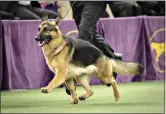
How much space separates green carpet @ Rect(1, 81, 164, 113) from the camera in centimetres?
532

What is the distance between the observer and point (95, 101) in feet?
20.4

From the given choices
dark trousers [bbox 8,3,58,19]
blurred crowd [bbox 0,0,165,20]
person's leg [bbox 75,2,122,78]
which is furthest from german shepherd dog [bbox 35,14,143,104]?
dark trousers [bbox 8,3,58,19]

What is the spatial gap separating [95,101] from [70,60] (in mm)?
1804

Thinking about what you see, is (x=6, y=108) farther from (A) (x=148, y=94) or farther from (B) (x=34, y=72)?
(B) (x=34, y=72)

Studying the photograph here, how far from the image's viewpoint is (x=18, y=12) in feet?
27.7

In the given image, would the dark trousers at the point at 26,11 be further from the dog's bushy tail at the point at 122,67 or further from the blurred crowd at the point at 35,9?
the dog's bushy tail at the point at 122,67

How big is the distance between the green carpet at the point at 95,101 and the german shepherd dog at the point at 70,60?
0.51 metres

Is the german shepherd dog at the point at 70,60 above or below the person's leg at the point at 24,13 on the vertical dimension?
above

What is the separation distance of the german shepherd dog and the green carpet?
20.0 inches

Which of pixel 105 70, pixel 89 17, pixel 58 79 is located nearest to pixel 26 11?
pixel 89 17

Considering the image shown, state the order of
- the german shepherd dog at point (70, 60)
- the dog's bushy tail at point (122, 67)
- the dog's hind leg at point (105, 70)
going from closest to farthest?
the german shepherd dog at point (70, 60) → the dog's hind leg at point (105, 70) → the dog's bushy tail at point (122, 67)

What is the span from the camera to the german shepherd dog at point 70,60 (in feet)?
13.5

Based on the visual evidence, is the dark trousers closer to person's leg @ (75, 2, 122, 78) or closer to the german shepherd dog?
person's leg @ (75, 2, 122, 78)

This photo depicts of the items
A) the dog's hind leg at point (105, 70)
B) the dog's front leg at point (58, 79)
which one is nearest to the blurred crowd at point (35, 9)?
the dog's hind leg at point (105, 70)
